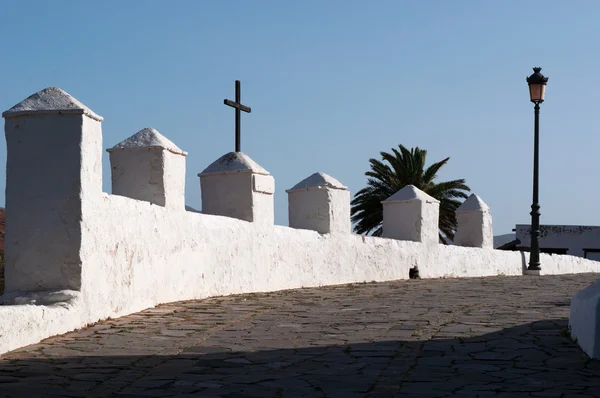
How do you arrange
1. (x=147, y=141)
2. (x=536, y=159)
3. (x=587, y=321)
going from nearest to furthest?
(x=587, y=321) → (x=147, y=141) → (x=536, y=159)

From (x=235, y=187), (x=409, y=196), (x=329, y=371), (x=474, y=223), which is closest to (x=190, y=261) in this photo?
(x=235, y=187)

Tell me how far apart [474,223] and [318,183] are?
5.63 m

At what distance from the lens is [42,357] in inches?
215

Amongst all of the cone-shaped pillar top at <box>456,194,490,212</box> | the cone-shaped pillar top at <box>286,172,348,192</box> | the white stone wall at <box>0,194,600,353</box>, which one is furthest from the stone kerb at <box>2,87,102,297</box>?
the cone-shaped pillar top at <box>456,194,490,212</box>

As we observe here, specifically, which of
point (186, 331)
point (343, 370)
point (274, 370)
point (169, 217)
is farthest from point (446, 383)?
point (169, 217)

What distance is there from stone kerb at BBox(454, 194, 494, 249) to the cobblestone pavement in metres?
7.92

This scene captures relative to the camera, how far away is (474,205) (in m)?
16.4

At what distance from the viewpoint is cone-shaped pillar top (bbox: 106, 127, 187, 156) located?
8508 millimetres

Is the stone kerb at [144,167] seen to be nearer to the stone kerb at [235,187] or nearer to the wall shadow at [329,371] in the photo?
the stone kerb at [235,187]

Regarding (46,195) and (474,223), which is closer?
(46,195)

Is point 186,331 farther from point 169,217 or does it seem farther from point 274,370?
point 169,217

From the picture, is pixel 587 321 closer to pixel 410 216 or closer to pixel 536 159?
pixel 410 216

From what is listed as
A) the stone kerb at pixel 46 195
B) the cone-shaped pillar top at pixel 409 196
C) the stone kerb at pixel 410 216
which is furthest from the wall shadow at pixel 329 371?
the stone kerb at pixel 410 216

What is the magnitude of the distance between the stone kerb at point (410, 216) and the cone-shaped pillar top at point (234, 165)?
414 centimetres
